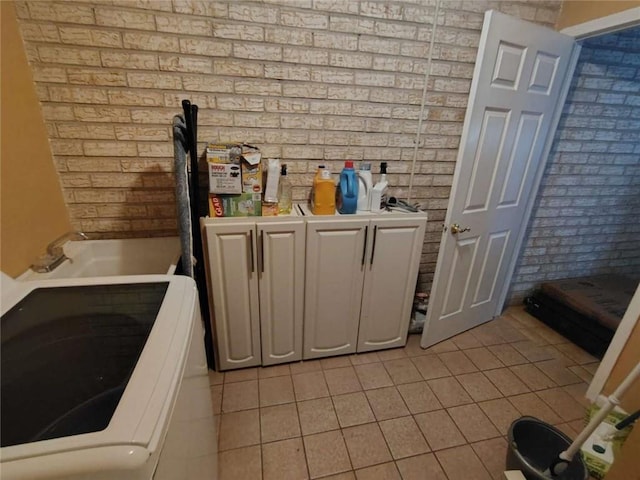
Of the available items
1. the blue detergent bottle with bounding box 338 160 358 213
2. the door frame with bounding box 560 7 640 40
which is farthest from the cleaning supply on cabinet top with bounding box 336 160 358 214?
the door frame with bounding box 560 7 640 40

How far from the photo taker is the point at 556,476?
1.14 meters

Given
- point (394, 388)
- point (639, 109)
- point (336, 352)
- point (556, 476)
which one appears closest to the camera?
point (556, 476)

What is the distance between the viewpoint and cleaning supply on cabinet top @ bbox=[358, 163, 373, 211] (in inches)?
68.4

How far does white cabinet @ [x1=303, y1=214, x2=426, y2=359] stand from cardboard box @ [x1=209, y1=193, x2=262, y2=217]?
0.98 feet

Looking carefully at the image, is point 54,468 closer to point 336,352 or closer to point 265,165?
point 265,165

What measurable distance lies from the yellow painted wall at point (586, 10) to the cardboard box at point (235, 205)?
211 centimetres

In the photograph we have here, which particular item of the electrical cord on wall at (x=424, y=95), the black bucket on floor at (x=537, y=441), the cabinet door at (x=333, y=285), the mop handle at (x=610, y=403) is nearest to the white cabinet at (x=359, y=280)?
the cabinet door at (x=333, y=285)

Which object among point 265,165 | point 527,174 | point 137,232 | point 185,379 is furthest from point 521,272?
point 137,232

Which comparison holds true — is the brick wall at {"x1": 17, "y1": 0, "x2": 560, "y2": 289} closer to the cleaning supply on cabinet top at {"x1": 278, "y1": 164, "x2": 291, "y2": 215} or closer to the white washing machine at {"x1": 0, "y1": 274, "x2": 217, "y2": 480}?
the cleaning supply on cabinet top at {"x1": 278, "y1": 164, "x2": 291, "y2": 215}

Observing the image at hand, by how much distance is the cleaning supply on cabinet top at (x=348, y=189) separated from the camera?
1680mm

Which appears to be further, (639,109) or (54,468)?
(639,109)

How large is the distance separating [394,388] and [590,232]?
2.25 m

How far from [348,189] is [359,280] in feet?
1.79

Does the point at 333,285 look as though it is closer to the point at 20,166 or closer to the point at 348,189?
the point at 348,189
